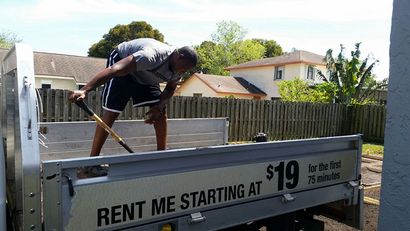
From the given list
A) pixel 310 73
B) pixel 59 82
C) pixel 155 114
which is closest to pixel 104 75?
pixel 155 114

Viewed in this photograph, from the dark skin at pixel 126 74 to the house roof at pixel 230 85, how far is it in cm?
3339

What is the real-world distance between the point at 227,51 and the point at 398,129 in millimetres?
56754

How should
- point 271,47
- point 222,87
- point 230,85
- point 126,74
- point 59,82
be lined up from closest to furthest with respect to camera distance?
point 126,74 < point 59,82 < point 222,87 < point 230,85 < point 271,47

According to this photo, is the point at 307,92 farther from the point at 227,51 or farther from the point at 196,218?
the point at 227,51

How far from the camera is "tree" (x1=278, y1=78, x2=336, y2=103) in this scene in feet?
66.5

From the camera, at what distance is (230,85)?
40250 mm

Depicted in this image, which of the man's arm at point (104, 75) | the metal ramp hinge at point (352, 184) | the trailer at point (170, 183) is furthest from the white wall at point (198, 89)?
the man's arm at point (104, 75)

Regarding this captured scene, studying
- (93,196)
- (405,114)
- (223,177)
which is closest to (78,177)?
(93,196)

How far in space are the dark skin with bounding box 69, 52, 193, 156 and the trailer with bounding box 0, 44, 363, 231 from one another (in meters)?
0.43

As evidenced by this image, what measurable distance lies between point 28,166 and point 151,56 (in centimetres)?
175

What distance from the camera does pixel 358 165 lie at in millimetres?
3443

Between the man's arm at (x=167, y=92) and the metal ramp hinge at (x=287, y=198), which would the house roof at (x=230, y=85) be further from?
the metal ramp hinge at (x=287, y=198)

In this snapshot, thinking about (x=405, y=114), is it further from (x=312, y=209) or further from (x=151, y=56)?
(x=151, y=56)

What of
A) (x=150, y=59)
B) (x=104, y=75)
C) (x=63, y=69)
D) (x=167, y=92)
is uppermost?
(x=63, y=69)
